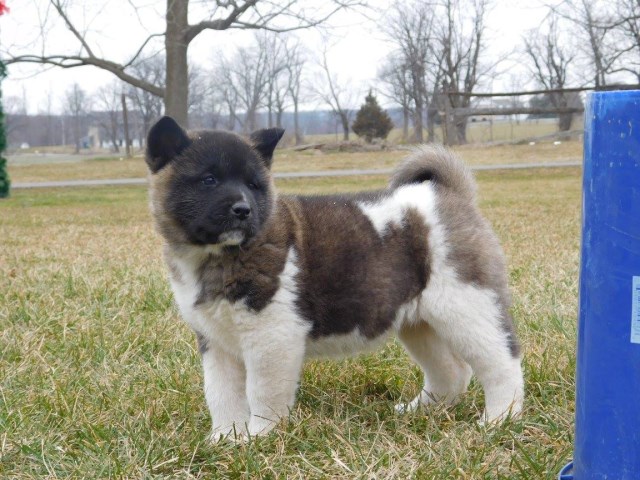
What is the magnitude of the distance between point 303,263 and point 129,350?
1.57 metres

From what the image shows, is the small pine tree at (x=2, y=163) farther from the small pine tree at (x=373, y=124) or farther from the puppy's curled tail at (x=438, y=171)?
the small pine tree at (x=373, y=124)

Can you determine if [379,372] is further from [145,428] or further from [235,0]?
[235,0]

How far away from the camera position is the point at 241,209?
311 cm

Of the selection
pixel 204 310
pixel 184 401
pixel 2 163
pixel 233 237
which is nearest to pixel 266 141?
pixel 233 237

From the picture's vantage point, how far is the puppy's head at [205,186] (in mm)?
3152

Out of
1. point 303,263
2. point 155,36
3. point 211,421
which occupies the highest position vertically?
point 155,36

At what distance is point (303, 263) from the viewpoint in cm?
333

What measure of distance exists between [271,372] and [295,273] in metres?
0.42

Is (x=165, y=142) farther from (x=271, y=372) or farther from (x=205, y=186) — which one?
(x=271, y=372)

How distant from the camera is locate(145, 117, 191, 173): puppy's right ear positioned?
329 cm

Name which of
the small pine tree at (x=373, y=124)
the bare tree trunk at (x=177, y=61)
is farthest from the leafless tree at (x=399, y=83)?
the bare tree trunk at (x=177, y=61)

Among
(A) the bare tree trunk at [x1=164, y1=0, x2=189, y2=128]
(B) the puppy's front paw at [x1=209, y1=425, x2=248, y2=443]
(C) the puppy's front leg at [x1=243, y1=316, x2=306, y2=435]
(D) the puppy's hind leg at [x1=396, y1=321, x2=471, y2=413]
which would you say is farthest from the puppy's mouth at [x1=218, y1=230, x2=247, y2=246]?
(A) the bare tree trunk at [x1=164, y1=0, x2=189, y2=128]

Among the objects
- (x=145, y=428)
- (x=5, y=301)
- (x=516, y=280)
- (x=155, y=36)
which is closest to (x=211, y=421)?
(x=145, y=428)

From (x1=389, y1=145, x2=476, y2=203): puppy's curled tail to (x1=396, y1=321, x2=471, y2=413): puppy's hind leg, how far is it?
2.25 ft
